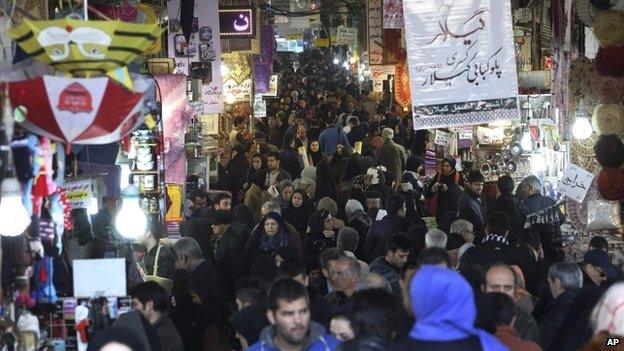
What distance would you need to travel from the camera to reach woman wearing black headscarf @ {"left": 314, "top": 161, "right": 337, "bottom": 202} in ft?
53.1

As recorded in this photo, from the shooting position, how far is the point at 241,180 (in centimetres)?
1859

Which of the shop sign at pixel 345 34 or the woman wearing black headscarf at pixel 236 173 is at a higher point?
the shop sign at pixel 345 34

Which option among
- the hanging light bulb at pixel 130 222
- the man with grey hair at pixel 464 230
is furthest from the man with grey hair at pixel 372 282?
the man with grey hair at pixel 464 230

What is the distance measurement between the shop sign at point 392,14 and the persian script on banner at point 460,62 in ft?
38.3

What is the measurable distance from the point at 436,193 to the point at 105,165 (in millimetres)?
6620

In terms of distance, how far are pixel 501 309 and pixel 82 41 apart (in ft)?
8.75

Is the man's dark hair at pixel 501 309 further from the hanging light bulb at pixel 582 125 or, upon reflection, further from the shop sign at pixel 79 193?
the hanging light bulb at pixel 582 125

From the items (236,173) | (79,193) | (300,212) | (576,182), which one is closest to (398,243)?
(79,193)

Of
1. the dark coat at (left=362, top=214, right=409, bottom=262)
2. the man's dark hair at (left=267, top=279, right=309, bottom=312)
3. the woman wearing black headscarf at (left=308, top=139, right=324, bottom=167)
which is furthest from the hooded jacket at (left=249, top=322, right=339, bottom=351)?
the woman wearing black headscarf at (left=308, top=139, right=324, bottom=167)

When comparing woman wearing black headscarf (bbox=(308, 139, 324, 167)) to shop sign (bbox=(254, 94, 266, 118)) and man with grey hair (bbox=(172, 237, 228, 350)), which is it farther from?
man with grey hair (bbox=(172, 237, 228, 350))

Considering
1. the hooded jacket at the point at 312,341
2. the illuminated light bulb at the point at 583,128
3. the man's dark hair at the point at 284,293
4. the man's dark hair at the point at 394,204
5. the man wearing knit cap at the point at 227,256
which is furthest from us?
the illuminated light bulb at the point at 583,128

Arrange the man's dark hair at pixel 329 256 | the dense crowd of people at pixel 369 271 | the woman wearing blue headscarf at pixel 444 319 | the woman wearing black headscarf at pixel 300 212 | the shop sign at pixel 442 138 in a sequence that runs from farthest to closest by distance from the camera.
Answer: the shop sign at pixel 442 138 < the woman wearing black headscarf at pixel 300 212 < the man's dark hair at pixel 329 256 < the dense crowd of people at pixel 369 271 < the woman wearing blue headscarf at pixel 444 319

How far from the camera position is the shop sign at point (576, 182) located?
516 inches

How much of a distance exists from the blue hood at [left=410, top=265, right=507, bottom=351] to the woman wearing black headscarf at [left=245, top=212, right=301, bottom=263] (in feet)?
17.7
